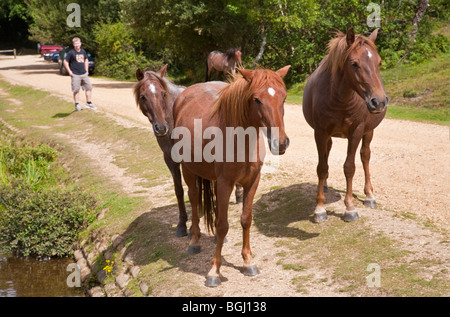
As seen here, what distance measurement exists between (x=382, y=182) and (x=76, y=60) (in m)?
11.8

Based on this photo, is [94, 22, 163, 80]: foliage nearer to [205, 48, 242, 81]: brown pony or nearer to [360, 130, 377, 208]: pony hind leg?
[205, 48, 242, 81]: brown pony

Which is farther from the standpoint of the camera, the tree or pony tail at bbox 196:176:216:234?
the tree

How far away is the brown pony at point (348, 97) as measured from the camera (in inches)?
235

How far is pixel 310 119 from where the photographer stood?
7648 millimetres

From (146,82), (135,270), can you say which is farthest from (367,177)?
(135,270)

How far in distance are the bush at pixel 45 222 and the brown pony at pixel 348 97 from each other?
4.83 m

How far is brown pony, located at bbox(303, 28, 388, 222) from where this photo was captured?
5965 mm

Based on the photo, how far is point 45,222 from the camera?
9336 millimetres

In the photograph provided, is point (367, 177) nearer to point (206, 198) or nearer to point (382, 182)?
point (382, 182)

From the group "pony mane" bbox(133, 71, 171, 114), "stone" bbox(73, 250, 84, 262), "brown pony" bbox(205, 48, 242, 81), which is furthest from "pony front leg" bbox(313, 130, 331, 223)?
"brown pony" bbox(205, 48, 242, 81)

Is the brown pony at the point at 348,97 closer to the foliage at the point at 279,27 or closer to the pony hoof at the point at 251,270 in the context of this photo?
the pony hoof at the point at 251,270

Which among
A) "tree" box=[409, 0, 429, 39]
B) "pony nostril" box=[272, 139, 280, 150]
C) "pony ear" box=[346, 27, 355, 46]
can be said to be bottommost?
"pony nostril" box=[272, 139, 280, 150]

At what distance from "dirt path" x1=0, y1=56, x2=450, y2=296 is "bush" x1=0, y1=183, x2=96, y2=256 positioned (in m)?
1.12

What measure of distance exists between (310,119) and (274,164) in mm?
2772
